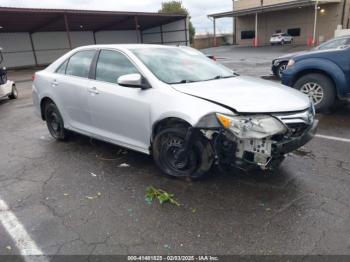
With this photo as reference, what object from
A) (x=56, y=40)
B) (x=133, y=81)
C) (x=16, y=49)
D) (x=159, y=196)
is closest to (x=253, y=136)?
(x=159, y=196)

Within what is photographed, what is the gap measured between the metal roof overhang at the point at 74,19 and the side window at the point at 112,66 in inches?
801

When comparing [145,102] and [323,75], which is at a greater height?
[145,102]

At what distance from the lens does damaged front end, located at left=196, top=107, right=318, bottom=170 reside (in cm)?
307

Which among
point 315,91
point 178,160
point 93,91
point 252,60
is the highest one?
point 93,91

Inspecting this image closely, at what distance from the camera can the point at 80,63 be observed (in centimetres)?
490

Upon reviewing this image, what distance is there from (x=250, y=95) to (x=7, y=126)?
591cm

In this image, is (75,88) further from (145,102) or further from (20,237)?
(20,237)

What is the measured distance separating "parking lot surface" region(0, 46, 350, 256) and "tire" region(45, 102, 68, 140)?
0.65 metres

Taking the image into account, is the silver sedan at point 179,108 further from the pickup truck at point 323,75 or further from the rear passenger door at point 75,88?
the pickup truck at point 323,75

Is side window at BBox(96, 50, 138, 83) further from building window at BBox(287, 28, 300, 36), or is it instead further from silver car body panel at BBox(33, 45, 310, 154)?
building window at BBox(287, 28, 300, 36)

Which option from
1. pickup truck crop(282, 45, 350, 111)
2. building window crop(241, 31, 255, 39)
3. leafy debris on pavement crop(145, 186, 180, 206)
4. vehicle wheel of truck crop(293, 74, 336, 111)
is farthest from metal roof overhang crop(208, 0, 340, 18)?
leafy debris on pavement crop(145, 186, 180, 206)

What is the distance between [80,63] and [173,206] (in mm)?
2832

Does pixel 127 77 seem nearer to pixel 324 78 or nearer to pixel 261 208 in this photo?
pixel 261 208

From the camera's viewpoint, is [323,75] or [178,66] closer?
[178,66]
